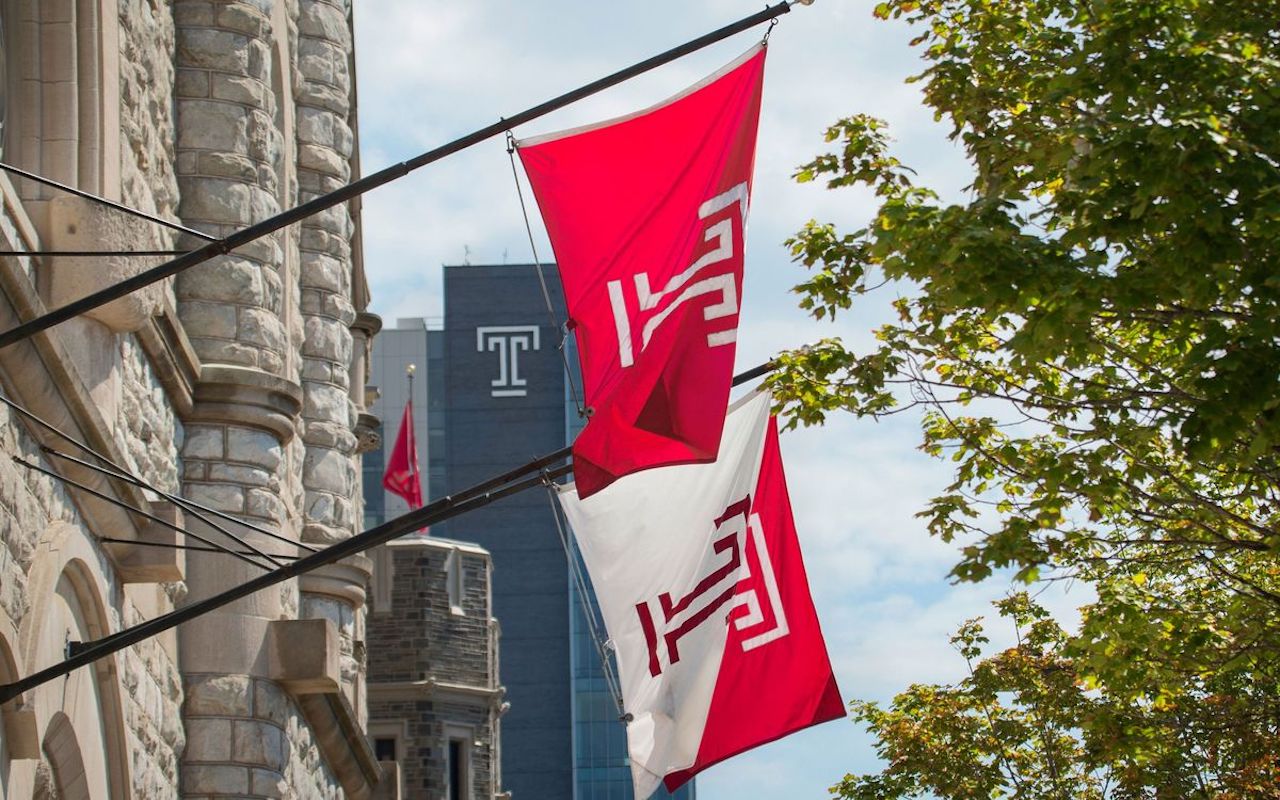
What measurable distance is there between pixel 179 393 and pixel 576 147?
446cm

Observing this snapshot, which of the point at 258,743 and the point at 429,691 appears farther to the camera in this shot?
the point at 429,691

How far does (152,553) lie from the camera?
11.0 meters

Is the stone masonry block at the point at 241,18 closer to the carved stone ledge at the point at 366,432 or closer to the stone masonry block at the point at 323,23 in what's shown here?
the stone masonry block at the point at 323,23

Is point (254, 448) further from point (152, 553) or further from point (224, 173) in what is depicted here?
point (152, 553)

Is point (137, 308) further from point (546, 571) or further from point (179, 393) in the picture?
point (546, 571)

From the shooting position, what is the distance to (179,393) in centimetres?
1327

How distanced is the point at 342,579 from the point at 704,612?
7.46 meters

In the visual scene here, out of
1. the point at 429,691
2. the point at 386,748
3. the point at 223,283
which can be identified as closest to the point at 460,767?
the point at 386,748

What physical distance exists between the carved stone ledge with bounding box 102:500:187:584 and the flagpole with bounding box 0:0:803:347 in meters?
1.87

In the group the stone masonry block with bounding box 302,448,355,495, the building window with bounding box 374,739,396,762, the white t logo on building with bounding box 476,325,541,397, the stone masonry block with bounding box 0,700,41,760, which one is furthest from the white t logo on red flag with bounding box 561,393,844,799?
the white t logo on building with bounding box 476,325,541,397

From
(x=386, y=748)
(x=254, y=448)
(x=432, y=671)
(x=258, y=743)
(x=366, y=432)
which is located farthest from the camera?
(x=386, y=748)

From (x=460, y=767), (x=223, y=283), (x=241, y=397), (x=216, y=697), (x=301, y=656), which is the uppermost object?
(x=460, y=767)

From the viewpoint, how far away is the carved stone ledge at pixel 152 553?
35.9 feet

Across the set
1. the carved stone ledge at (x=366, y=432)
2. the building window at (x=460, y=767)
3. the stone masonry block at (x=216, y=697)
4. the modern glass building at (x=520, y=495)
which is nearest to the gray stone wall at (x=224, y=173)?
the stone masonry block at (x=216, y=697)
